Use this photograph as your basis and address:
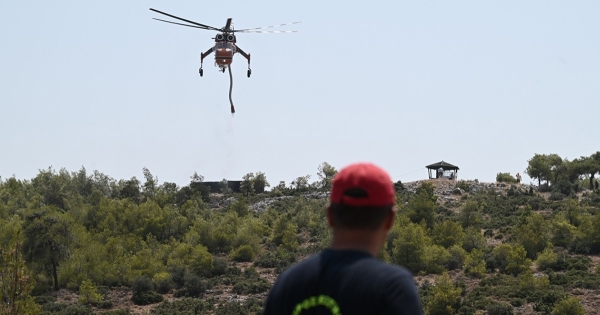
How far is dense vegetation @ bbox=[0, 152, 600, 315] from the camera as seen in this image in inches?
2034

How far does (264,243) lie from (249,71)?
33606mm

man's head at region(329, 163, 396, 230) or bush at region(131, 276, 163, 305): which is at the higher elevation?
man's head at region(329, 163, 396, 230)

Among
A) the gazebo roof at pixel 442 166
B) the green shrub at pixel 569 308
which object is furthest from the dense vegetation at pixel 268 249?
the gazebo roof at pixel 442 166

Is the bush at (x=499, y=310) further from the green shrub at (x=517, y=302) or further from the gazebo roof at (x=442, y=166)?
the gazebo roof at (x=442, y=166)

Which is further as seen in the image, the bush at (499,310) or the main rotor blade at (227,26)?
the bush at (499,310)

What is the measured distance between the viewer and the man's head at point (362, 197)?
3385mm

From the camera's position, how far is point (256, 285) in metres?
56.6

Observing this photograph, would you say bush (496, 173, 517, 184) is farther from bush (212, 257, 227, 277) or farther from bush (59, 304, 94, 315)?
bush (59, 304, 94, 315)

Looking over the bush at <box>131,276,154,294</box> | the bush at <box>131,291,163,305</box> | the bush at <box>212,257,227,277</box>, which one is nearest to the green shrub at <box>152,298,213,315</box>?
the bush at <box>131,291,163,305</box>

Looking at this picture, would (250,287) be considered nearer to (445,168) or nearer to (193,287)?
(193,287)

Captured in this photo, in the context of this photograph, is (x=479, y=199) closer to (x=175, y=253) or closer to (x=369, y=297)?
(x=175, y=253)

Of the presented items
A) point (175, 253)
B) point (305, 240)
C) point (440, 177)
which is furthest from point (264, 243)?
point (440, 177)

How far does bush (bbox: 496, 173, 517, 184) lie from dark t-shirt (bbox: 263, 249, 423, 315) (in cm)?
10545

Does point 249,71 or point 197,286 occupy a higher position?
point 249,71
